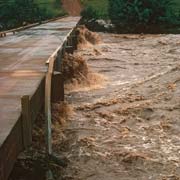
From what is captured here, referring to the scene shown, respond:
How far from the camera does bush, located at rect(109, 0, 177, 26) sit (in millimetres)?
28594

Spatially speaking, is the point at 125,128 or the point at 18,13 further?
the point at 18,13

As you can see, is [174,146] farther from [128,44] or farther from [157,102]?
[128,44]

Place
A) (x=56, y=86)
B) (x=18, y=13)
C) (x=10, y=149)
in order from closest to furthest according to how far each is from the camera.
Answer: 1. (x=10, y=149)
2. (x=56, y=86)
3. (x=18, y=13)

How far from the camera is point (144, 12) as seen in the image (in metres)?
28.4

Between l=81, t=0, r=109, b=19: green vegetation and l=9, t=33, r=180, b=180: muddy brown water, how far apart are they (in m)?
17.7

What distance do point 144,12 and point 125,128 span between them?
2116 cm

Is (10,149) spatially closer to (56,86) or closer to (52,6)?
(56,86)

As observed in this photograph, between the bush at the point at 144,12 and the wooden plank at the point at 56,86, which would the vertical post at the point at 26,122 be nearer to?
the wooden plank at the point at 56,86

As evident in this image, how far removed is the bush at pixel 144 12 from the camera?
93.8 feet

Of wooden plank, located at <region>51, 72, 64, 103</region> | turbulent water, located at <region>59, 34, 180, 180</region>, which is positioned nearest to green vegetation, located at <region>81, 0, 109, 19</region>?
turbulent water, located at <region>59, 34, 180, 180</region>

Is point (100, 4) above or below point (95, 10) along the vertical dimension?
above

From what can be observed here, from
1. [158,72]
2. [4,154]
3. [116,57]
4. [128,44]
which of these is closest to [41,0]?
[128,44]

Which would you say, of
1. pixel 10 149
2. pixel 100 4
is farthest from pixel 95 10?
pixel 10 149

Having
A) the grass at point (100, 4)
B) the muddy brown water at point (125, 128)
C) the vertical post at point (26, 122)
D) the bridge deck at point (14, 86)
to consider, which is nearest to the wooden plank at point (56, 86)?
the bridge deck at point (14, 86)
